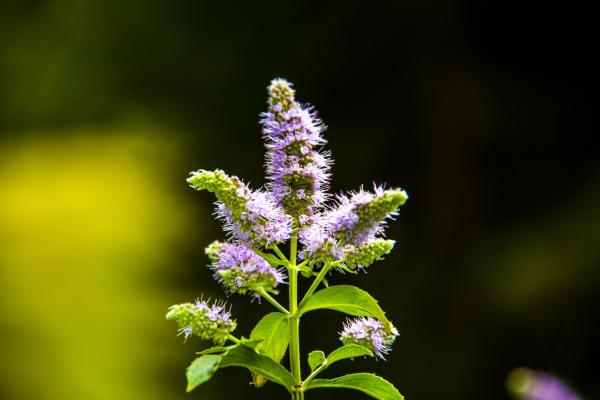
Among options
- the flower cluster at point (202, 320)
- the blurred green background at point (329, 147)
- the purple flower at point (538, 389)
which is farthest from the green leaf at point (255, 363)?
the blurred green background at point (329, 147)

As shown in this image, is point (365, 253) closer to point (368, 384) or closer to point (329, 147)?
point (368, 384)

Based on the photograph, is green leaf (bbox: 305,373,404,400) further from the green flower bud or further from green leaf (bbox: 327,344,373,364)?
the green flower bud

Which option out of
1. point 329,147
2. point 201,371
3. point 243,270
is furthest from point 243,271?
point 329,147

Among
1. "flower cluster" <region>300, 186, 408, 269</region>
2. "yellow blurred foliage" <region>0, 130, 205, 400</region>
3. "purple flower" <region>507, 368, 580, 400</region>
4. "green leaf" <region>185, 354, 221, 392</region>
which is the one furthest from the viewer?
"yellow blurred foliage" <region>0, 130, 205, 400</region>

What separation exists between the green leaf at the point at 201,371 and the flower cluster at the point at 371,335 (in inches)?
15.7

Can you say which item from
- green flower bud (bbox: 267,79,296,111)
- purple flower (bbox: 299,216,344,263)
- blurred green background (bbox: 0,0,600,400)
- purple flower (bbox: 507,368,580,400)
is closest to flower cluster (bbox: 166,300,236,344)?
purple flower (bbox: 299,216,344,263)

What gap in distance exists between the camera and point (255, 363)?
1.48 m

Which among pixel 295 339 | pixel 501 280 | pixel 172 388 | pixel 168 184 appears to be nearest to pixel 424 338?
pixel 501 280

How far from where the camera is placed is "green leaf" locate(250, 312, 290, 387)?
1633mm

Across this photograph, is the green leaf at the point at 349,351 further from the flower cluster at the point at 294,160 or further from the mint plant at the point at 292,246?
the flower cluster at the point at 294,160

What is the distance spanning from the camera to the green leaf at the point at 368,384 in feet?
5.01

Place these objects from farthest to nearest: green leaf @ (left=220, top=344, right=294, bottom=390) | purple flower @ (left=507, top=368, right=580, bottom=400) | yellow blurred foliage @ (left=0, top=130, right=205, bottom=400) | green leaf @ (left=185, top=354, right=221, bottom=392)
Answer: yellow blurred foliage @ (left=0, top=130, right=205, bottom=400)
purple flower @ (left=507, top=368, right=580, bottom=400)
green leaf @ (left=220, top=344, right=294, bottom=390)
green leaf @ (left=185, top=354, right=221, bottom=392)

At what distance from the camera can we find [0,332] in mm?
7383

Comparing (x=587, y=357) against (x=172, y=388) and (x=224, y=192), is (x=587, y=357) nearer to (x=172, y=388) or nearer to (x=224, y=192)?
(x=172, y=388)
